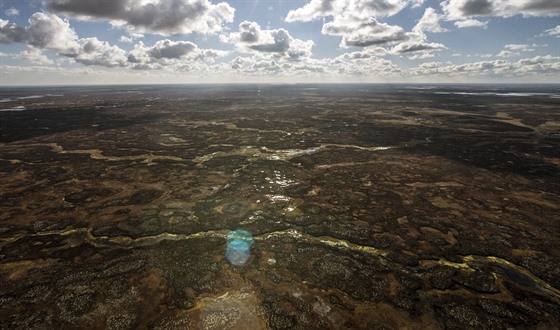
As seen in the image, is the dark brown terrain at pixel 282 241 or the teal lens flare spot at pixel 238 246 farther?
the teal lens flare spot at pixel 238 246

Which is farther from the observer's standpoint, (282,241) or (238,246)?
(282,241)

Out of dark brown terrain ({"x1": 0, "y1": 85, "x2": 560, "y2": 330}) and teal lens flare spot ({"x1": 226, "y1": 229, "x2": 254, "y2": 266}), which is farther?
→ teal lens flare spot ({"x1": 226, "y1": 229, "x2": 254, "y2": 266})

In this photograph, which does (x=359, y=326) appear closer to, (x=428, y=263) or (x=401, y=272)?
(x=401, y=272)

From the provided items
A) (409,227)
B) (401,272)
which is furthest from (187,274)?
(409,227)
